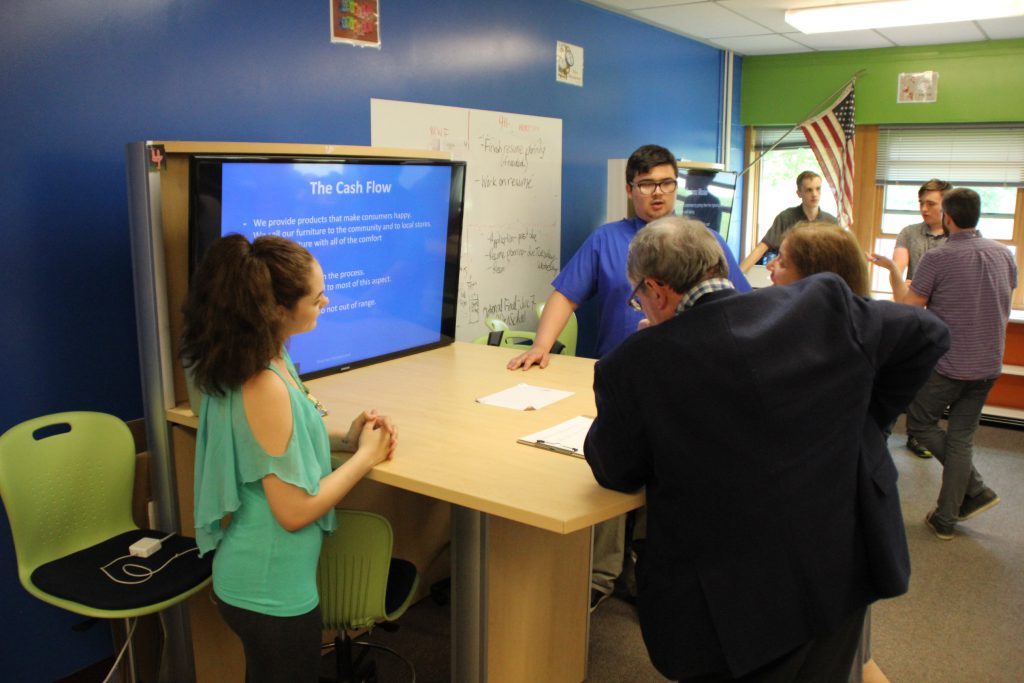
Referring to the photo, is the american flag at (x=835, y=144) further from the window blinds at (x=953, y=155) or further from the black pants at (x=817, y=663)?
the black pants at (x=817, y=663)

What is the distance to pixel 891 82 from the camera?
6109 millimetres

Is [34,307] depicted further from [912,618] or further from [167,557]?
[912,618]

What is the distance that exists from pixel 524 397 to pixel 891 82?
5.07 metres

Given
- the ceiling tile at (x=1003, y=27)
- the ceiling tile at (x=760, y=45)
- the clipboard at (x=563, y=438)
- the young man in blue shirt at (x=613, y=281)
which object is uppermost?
the ceiling tile at (x=760, y=45)

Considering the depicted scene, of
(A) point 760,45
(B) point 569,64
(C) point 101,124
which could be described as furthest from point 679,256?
(A) point 760,45

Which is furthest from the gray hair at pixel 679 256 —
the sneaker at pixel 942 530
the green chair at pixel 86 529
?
the sneaker at pixel 942 530

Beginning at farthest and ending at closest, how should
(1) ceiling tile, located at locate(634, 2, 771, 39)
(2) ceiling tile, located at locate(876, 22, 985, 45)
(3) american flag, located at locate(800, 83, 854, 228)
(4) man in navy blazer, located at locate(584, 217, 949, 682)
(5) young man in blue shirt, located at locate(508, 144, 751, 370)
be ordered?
1. (3) american flag, located at locate(800, 83, 854, 228)
2. (2) ceiling tile, located at locate(876, 22, 985, 45)
3. (1) ceiling tile, located at locate(634, 2, 771, 39)
4. (5) young man in blue shirt, located at locate(508, 144, 751, 370)
5. (4) man in navy blazer, located at locate(584, 217, 949, 682)

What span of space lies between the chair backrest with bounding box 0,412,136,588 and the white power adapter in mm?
149

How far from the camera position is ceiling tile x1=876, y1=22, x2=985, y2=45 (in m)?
5.32

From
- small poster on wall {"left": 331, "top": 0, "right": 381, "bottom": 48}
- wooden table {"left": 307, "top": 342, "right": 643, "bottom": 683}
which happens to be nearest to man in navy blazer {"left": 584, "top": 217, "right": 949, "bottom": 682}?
wooden table {"left": 307, "top": 342, "right": 643, "bottom": 683}

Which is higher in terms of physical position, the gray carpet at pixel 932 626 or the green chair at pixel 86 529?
the green chair at pixel 86 529

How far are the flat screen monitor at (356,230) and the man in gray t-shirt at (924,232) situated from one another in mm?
3423

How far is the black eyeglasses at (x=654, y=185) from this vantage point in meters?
2.99

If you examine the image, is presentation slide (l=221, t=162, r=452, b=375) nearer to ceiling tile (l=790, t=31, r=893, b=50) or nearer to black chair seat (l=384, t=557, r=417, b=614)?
black chair seat (l=384, t=557, r=417, b=614)
